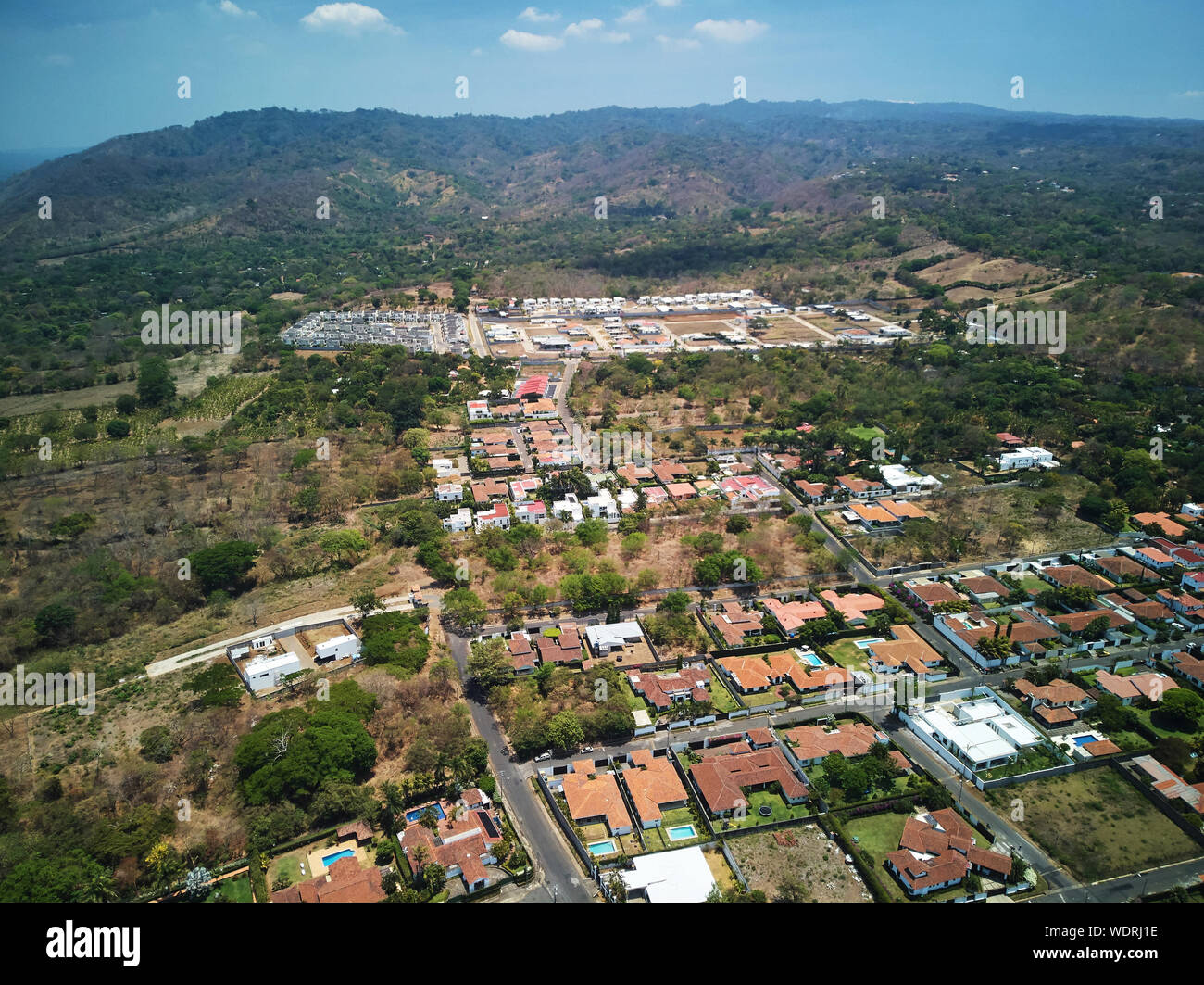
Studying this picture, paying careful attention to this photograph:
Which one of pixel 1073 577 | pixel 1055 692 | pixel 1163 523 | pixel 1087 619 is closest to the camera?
pixel 1055 692

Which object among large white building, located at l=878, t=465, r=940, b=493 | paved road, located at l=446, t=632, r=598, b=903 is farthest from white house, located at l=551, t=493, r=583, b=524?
large white building, located at l=878, t=465, r=940, b=493

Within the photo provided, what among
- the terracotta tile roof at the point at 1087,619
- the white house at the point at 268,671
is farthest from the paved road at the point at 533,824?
the terracotta tile roof at the point at 1087,619

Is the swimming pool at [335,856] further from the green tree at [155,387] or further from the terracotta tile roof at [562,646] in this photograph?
the green tree at [155,387]

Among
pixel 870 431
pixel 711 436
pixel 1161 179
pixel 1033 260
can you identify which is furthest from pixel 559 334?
pixel 1161 179

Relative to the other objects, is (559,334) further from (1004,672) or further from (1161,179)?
(1161,179)

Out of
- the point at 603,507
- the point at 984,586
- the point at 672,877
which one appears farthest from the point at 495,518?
the point at 984,586
